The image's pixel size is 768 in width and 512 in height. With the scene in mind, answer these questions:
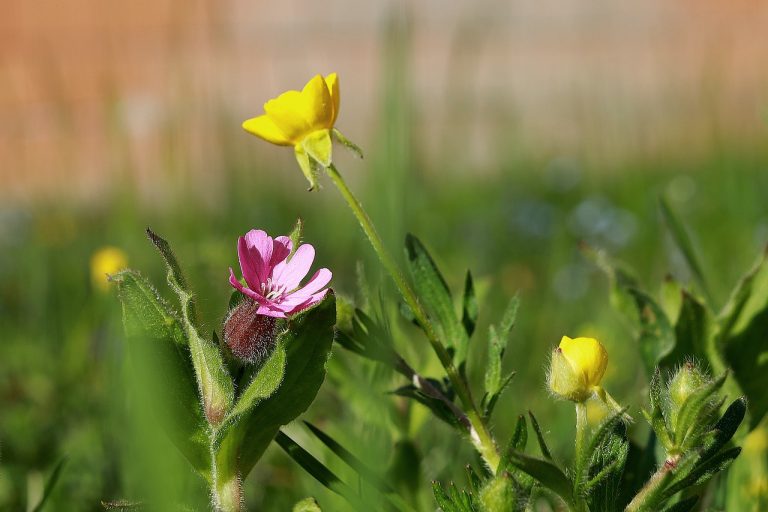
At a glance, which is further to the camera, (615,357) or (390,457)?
(615,357)

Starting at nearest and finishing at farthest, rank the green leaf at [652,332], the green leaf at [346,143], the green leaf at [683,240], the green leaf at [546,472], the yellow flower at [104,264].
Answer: the green leaf at [546,472] < the green leaf at [346,143] < the green leaf at [652,332] < the green leaf at [683,240] < the yellow flower at [104,264]

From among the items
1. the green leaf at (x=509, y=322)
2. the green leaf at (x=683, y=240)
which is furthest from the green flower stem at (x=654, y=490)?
the green leaf at (x=683, y=240)

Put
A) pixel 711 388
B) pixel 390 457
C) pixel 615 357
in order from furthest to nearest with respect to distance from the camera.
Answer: pixel 615 357 < pixel 390 457 < pixel 711 388

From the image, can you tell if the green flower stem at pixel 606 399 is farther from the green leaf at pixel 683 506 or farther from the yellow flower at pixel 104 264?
the yellow flower at pixel 104 264

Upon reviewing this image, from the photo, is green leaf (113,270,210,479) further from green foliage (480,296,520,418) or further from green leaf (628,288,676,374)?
green leaf (628,288,676,374)

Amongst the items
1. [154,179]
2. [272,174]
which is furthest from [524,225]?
[154,179]

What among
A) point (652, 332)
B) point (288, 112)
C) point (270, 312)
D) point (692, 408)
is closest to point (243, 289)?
point (270, 312)

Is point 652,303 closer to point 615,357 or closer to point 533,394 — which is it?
point 533,394
